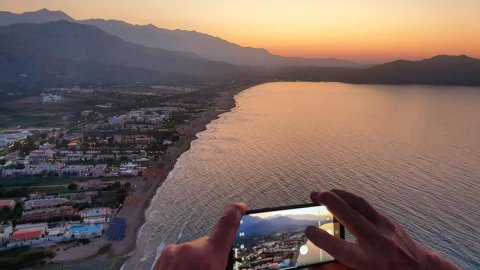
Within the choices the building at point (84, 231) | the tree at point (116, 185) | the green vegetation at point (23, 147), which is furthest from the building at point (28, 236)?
the green vegetation at point (23, 147)

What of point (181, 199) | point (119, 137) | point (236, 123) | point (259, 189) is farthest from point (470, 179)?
point (119, 137)

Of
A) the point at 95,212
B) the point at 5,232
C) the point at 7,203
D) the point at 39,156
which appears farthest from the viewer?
the point at 39,156

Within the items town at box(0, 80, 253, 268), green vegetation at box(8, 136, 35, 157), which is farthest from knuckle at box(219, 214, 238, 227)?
green vegetation at box(8, 136, 35, 157)

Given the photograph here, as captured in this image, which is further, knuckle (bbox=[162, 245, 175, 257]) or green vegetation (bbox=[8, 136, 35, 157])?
green vegetation (bbox=[8, 136, 35, 157])

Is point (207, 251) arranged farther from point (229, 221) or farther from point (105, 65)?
point (105, 65)

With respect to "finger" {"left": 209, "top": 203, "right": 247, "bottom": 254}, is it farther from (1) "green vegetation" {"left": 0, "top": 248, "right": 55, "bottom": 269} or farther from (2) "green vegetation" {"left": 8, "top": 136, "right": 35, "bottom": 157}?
(2) "green vegetation" {"left": 8, "top": 136, "right": 35, "bottom": 157}

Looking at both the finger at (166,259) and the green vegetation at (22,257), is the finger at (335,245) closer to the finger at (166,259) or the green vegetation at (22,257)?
the finger at (166,259)

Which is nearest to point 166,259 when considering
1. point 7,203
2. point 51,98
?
point 7,203
